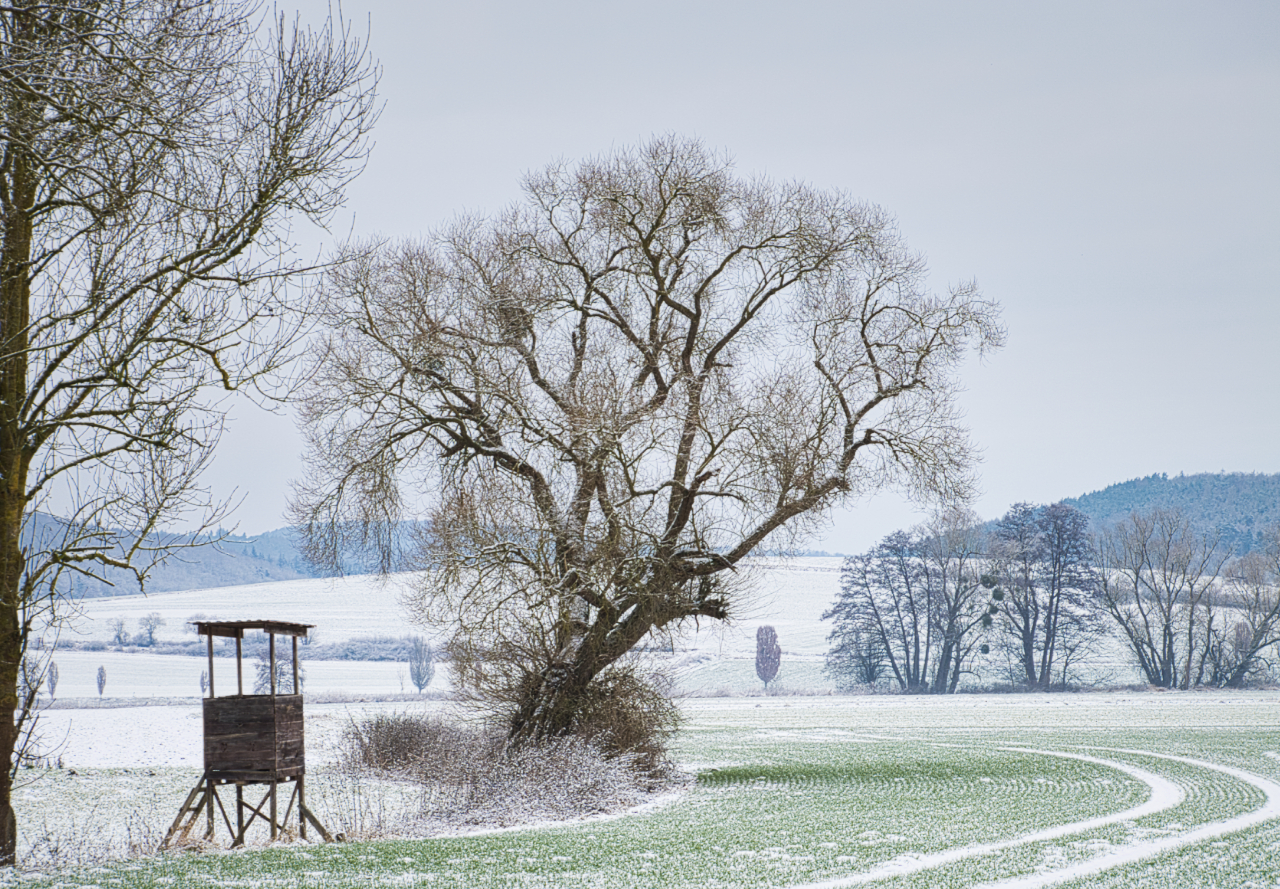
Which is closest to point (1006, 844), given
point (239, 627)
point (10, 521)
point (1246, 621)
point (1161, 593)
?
point (239, 627)

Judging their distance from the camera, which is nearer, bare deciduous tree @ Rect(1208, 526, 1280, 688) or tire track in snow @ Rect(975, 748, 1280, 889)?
tire track in snow @ Rect(975, 748, 1280, 889)

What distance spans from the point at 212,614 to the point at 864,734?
7186cm

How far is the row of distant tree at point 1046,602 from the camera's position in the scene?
63.8 meters

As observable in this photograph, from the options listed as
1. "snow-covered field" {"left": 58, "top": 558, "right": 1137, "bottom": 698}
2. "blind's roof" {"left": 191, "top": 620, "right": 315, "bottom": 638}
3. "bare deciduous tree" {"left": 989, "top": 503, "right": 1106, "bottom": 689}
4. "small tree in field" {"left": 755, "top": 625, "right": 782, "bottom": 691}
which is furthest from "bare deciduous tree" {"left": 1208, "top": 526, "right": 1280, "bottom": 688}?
"blind's roof" {"left": 191, "top": 620, "right": 315, "bottom": 638}

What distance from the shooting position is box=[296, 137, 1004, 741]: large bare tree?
63.0 feet

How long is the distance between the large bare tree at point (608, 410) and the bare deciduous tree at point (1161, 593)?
157 feet

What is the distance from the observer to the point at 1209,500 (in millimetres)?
142125

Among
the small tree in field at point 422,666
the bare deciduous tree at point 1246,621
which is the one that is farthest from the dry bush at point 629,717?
the bare deciduous tree at point 1246,621

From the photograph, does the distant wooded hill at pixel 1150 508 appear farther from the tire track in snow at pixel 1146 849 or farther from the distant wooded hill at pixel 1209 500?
the tire track in snow at pixel 1146 849

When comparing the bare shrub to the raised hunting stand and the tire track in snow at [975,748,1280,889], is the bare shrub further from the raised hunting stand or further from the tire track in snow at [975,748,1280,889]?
the tire track in snow at [975,748,1280,889]

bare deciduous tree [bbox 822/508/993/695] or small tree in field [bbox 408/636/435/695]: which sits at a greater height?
bare deciduous tree [bbox 822/508/993/695]

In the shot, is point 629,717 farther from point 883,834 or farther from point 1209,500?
point 1209,500

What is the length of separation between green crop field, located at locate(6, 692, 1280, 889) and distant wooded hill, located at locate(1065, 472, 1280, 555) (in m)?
105

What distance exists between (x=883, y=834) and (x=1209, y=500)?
146 metres
